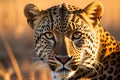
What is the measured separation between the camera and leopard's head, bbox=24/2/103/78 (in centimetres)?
890

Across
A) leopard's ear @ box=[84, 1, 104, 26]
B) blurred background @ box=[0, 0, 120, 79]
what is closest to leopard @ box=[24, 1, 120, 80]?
leopard's ear @ box=[84, 1, 104, 26]

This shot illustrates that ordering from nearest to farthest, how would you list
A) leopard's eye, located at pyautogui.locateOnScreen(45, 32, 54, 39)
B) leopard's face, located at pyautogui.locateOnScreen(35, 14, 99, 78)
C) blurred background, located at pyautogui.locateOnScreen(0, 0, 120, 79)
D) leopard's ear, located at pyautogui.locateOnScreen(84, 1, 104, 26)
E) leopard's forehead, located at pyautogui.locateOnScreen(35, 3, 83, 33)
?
leopard's face, located at pyautogui.locateOnScreen(35, 14, 99, 78) → leopard's forehead, located at pyautogui.locateOnScreen(35, 3, 83, 33) → leopard's eye, located at pyautogui.locateOnScreen(45, 32, 54, 39) → leopard's ear, located at pyautogui.locateOnScreen(84, 1, 104, 26) → blurred background, located at pyautogui.locateOnScreen(0, 0, 120, 79)

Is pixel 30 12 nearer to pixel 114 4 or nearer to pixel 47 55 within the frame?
pixel 47 55

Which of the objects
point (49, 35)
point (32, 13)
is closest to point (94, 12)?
point (49, 35)

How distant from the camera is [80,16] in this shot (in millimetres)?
9250

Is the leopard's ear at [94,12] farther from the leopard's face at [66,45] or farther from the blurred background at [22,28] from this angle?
the blurred background at [22,28]

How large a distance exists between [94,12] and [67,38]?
0.58 m

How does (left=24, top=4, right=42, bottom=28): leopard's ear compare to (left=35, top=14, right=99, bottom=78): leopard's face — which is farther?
(left=24, top=4, right=42, bottom=28): leopard's ear

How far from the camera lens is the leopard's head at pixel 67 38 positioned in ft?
29.2

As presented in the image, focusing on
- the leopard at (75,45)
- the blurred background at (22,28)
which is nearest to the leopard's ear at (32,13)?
the leopard at (75,45)

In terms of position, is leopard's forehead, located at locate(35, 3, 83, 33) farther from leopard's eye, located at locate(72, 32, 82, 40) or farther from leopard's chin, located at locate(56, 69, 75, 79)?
leopard's chin, located at locate(56, 69, 75, 79)

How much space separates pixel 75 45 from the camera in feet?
29.8

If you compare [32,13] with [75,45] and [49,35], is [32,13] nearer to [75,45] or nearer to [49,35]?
[49,35]

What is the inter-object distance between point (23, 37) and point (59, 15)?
9.18 m
